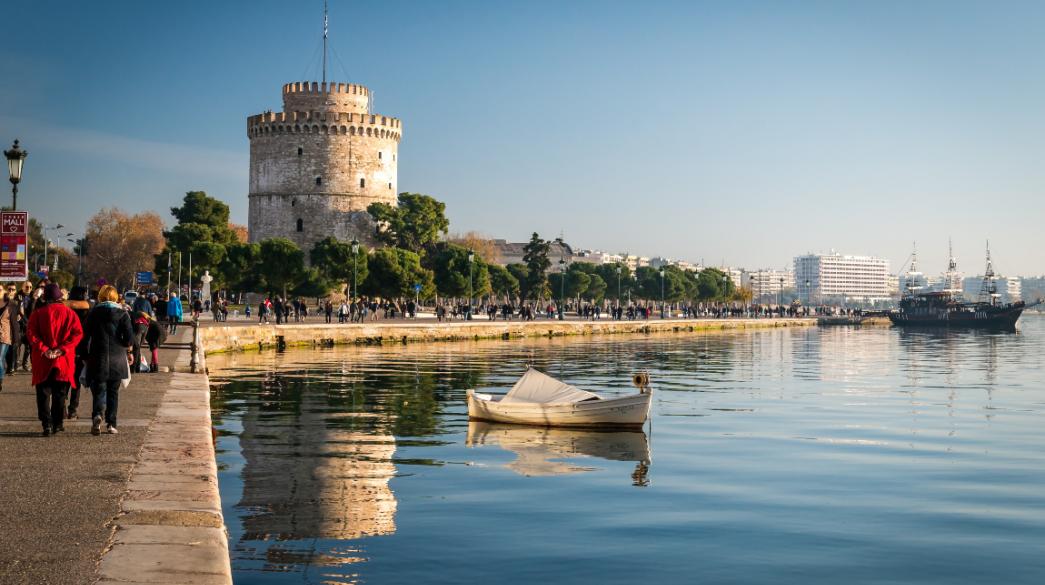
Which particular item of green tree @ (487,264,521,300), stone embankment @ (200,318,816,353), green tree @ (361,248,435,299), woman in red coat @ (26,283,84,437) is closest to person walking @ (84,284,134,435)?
woman in red coat @ (26,283,84,437)

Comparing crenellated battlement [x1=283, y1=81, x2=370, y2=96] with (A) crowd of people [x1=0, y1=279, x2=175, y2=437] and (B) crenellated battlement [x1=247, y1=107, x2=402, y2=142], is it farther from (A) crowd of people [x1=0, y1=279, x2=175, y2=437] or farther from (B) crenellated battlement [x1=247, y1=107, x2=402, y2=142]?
(A) crowd of people [x1=0, y1=279, x2=175, y2=437]

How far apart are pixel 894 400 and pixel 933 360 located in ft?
77.4

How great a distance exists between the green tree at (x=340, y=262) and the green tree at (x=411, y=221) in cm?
870

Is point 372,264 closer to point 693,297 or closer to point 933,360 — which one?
point 933,360

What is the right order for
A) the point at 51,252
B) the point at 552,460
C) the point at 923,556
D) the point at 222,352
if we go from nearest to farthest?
the point at 923,556, the point at 552,460, the point at 222,352, the point at 51,252

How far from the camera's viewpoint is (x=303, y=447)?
18.0 meters

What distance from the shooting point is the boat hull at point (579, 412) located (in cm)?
2112

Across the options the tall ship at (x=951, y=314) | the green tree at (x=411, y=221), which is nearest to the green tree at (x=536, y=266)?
the green tree at (x=411, y=221)

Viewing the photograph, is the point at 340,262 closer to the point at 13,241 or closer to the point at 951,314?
the point at 13,241

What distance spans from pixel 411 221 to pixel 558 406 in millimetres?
77240

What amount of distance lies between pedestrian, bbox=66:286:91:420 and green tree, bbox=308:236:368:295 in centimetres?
6444

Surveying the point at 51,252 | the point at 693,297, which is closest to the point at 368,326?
the point at 51,252

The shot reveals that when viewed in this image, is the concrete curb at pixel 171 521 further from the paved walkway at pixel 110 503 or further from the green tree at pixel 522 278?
the green tree at pixel 522 278

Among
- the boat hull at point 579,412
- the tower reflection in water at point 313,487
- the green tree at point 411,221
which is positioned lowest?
the tower reflection in water at point 313,487
